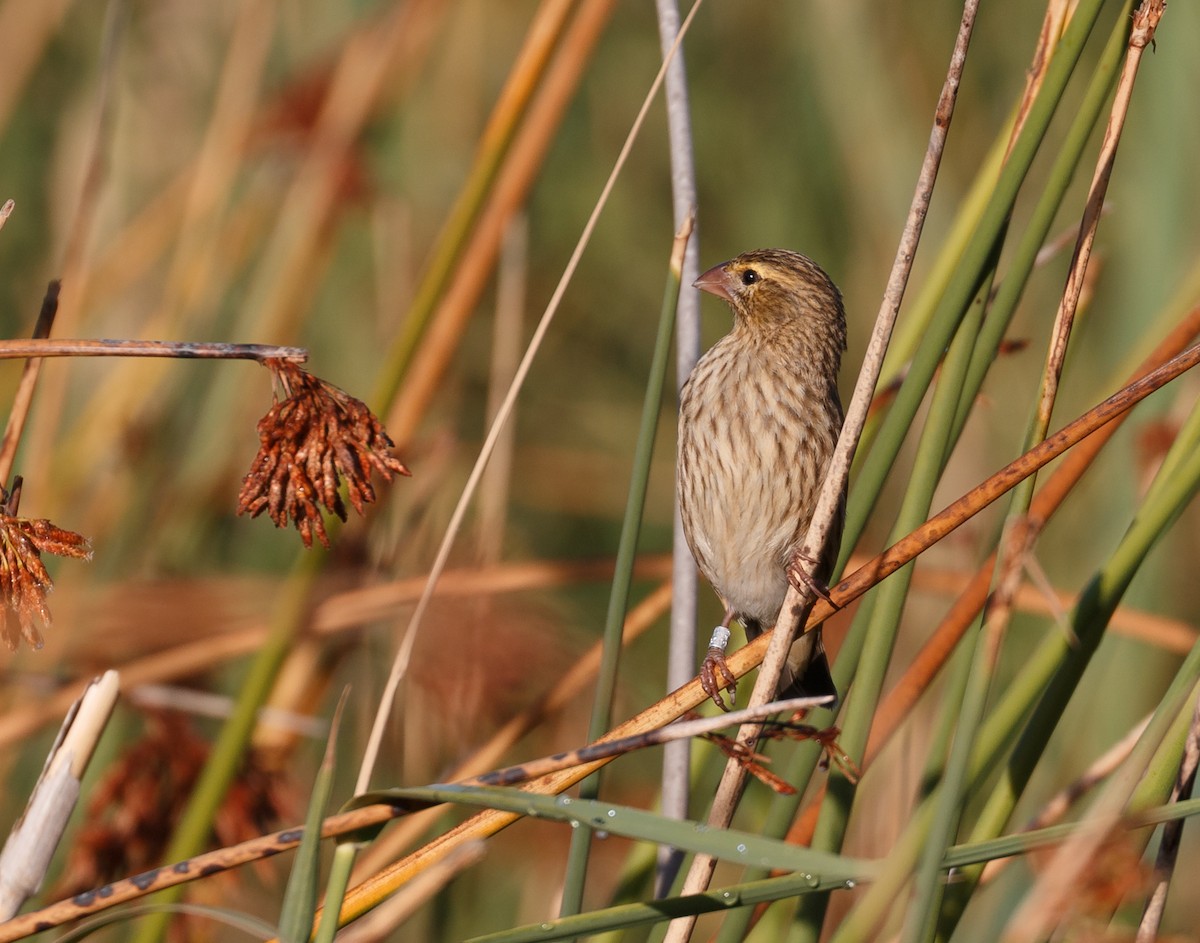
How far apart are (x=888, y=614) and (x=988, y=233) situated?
1.76 feet

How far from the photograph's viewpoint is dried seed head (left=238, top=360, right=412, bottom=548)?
1635mm

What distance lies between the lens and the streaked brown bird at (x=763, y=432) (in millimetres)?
2979

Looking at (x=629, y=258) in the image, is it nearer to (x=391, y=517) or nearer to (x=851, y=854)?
(x=391, y=517)

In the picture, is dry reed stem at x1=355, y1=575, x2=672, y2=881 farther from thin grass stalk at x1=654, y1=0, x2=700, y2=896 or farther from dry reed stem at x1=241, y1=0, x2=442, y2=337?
dry reed stem at x1=241, y1=0, x2=442, y2=337

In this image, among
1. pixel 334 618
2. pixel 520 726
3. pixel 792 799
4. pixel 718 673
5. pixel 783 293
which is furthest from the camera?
pixel 334 618

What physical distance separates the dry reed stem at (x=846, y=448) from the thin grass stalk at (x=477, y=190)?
2.70 ft

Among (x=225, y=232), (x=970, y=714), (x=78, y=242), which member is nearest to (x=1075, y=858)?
(x=970, y=714)

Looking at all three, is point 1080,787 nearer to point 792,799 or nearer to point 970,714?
point 792,799

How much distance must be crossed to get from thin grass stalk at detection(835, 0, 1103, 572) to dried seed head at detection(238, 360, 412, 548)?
72cm

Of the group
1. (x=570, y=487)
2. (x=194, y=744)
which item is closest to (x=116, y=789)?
(x=194, y=744)

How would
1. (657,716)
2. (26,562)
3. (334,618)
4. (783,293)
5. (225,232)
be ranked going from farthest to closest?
(225,232) → (334,618) → (783,293) → (657,716) → (26,562)

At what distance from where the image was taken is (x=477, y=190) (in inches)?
101

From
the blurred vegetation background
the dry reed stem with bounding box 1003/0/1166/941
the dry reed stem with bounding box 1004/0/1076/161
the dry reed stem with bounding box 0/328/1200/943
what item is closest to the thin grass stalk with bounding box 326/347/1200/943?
the dry reed stem with bounding box 0/328/1200/943

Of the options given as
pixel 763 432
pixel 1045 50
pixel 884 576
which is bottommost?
pixel 884 576
